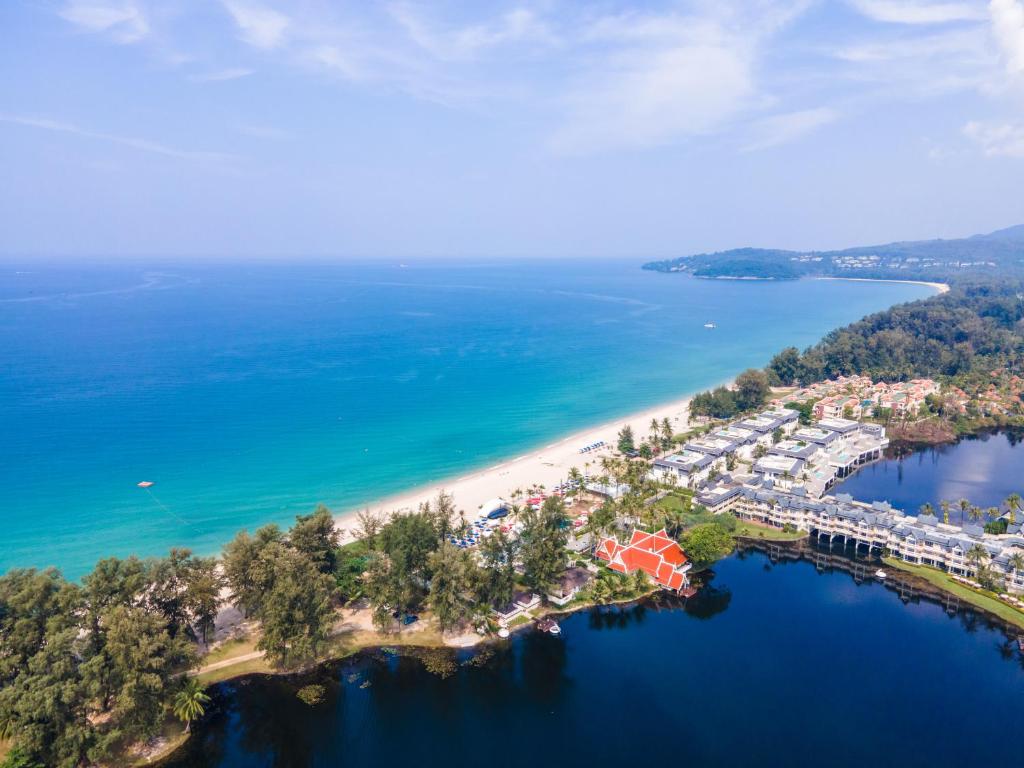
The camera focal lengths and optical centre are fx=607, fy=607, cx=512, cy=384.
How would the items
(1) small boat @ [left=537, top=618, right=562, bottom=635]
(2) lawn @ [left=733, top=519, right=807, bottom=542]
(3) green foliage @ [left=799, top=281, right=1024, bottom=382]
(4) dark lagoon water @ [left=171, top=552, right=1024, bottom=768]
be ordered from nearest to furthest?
(4) dark lagoon water @ [left=171, top=552, right=1024, bottom=768], (1) small boat @ [left=537, top=618, right=562, bottom=635], (2) lawn @ [left=733, top=519, right=807, bottom=542], (3) green foliage @ [left=799, top=281, right=1024, bottom=382]

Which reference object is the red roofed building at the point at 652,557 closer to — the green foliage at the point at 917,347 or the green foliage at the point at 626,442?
the green foliage at the point at 626,442

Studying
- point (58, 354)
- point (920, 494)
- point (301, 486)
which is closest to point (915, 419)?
point (920, 494)

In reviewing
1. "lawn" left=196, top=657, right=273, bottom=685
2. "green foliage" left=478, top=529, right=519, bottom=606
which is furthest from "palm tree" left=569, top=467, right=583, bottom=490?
"lawn" left=196, top=657, right=273, bottom=685

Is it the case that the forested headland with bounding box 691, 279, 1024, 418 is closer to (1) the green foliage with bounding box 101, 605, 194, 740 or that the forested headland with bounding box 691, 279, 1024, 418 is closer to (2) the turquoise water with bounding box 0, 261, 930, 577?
(2) the turquoise water with bounding box 0, 261, 930, 577

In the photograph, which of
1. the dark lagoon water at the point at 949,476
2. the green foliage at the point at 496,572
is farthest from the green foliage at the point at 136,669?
the dark lagoon water at the point at 949,476

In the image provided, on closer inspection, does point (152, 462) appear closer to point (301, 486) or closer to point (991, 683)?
point (301, 486)

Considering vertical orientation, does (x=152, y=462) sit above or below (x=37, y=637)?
below

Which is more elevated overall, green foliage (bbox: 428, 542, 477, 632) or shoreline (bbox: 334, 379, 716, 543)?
green foliage (bbox: 428, 542, 477, 632)
